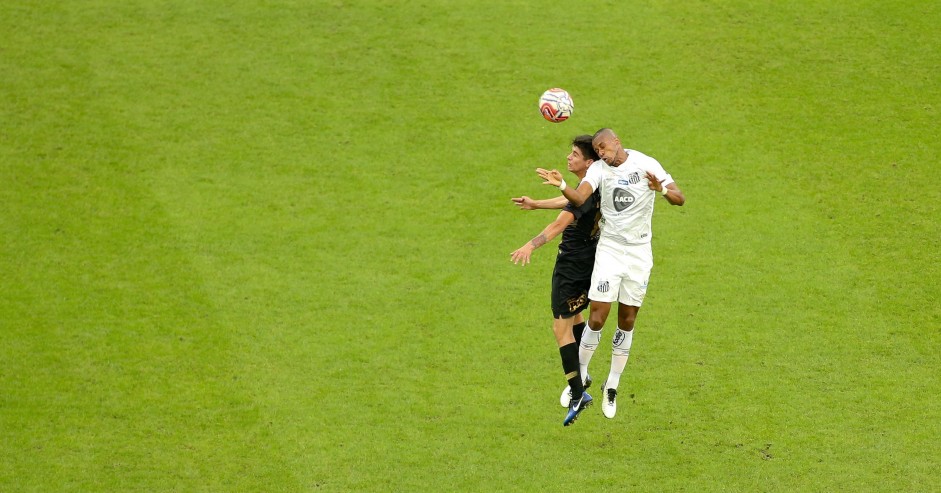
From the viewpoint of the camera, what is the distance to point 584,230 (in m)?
13.3

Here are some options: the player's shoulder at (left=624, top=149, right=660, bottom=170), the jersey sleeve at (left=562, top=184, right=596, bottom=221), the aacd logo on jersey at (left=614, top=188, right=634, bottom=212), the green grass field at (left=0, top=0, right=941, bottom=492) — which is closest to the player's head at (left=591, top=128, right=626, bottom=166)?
the player's shoulder at (left=624, top=149, right=660, bottom=170)

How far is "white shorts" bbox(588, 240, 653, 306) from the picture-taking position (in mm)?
12797

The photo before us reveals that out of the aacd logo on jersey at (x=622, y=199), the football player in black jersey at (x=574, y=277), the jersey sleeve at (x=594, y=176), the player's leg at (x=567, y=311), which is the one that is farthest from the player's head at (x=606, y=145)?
the player's leg at (x=567, y=311)

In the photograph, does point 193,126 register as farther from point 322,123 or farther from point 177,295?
point 177,295

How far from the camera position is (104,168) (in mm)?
21688

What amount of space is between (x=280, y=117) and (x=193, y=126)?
72.3 inches

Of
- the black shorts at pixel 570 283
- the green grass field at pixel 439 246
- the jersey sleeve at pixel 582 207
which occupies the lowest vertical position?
the green grass field at pixel 439 246

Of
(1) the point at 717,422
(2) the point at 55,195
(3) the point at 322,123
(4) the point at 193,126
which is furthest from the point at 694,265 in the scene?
(2) the point at 55,195

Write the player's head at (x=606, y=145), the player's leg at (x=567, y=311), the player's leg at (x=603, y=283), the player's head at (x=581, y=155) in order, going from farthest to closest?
the player's leg at (x=567, y=311) < the player's head at (x=581, y=155) < the player's leg at (x=603, y=283) < the player's head at (x=606, y=145)

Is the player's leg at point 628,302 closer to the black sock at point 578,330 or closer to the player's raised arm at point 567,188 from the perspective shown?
the black sock at point 578,330

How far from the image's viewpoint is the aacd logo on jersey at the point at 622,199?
41.3 ft

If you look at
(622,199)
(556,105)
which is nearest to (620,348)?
(622,199)

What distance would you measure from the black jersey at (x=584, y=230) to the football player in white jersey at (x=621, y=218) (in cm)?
24

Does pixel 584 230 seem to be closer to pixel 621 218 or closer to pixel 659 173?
pixel 621 218
